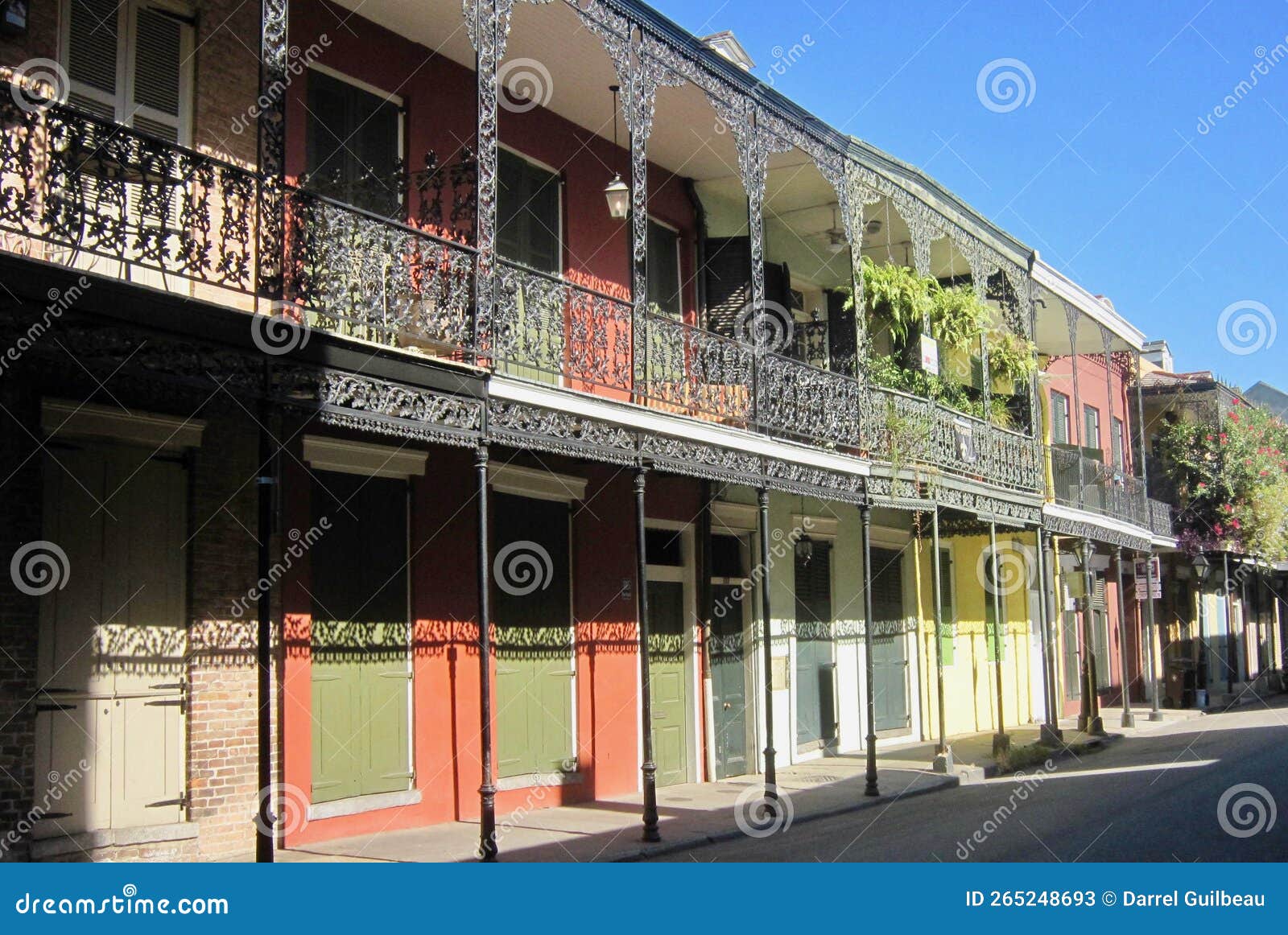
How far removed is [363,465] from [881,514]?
9.91 meters

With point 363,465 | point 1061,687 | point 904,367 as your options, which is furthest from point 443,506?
point 1061,687

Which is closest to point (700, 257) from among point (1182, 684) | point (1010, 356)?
point (1010, 356)

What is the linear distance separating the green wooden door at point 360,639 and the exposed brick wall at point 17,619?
2.25m

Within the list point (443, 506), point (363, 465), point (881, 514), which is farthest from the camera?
point (881, 514)

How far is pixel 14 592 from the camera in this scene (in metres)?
7.85

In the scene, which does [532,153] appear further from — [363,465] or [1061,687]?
[1061,687]

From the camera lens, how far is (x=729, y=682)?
14.8 meters

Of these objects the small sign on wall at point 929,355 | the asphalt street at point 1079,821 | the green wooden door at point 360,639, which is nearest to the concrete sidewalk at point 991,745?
the asphalt street at point 1079,821

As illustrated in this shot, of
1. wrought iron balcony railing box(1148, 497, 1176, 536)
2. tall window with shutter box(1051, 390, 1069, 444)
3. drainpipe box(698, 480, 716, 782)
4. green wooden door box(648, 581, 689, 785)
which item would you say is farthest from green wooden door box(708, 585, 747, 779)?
wrought iron balcony railing box(1148, 497, 1176, 536)

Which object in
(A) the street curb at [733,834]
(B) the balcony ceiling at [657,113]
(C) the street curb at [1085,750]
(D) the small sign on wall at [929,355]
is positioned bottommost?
(C) the street curb at [1085,750]

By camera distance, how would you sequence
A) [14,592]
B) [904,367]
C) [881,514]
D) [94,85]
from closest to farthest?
1. [14,592]
2. [94,85]
3. [904,367]
4. [881,514]

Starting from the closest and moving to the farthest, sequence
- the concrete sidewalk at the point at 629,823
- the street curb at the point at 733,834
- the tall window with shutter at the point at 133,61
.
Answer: the tall window with shutter at the point at 133,61
the concrete sidewalk at the point at 629,823
the street curb at the point at 733,834

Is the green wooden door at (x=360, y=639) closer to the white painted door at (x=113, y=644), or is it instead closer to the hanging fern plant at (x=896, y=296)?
the white painted door at (x=113, y=644)

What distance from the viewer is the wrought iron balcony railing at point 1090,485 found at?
2108cm
